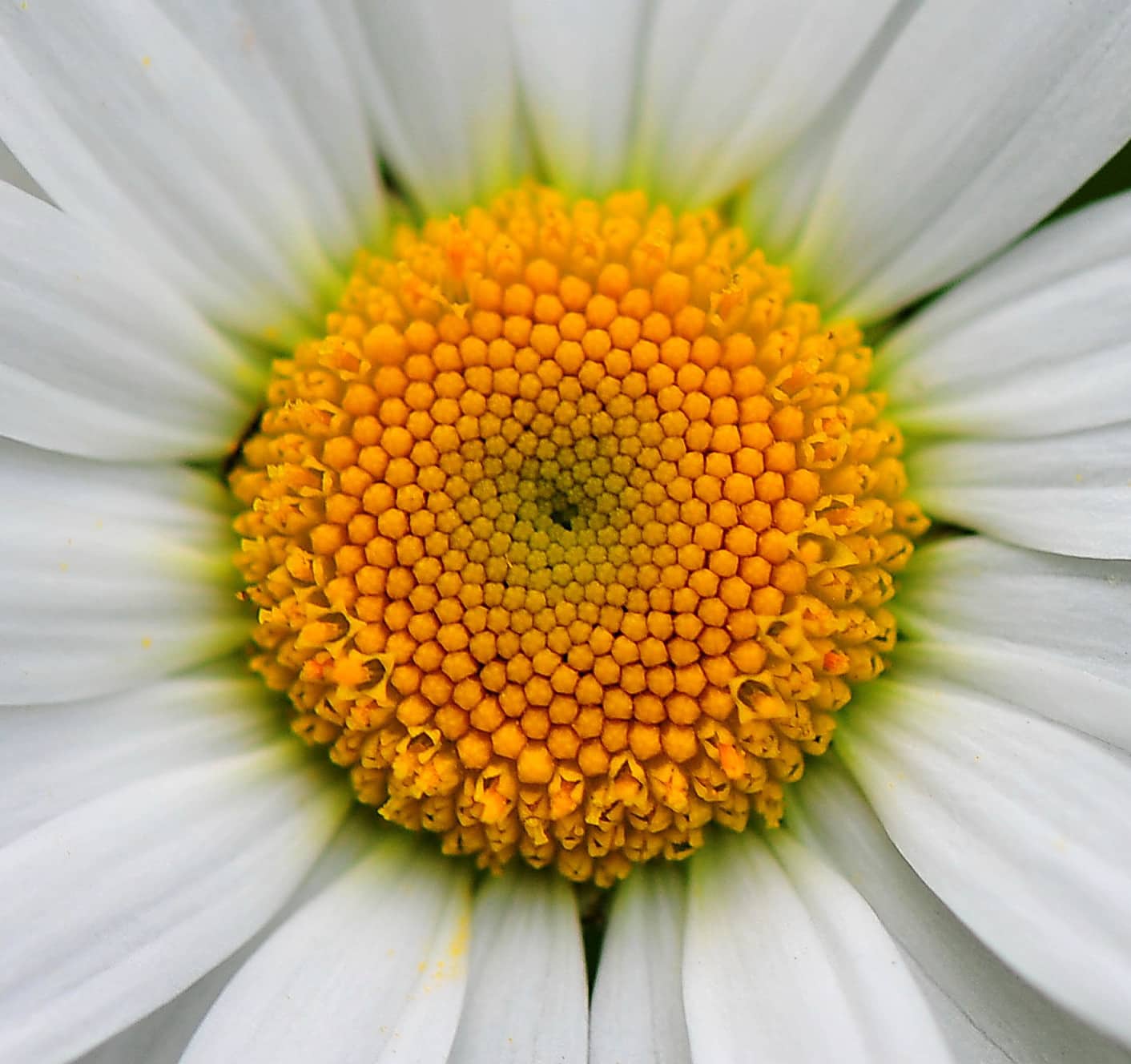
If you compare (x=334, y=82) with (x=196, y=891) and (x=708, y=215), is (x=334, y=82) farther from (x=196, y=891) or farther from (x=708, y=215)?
(x=196, y=891)

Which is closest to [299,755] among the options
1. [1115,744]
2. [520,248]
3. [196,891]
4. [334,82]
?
[196,891]

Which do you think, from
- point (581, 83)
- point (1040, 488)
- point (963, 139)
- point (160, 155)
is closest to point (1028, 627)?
point (1040, 488)

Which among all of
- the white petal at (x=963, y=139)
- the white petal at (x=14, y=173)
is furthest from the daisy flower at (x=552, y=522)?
the white petal at (x=14, y=173)

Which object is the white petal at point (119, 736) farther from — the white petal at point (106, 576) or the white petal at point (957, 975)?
the white petal at point (957, 975)

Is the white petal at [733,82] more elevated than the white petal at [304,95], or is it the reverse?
the white petal at [733,82]

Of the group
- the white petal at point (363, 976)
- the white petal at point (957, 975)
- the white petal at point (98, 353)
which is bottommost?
the white petal at point (363, 976)

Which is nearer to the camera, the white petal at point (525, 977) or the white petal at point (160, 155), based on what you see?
the white petal at point (160, 155)

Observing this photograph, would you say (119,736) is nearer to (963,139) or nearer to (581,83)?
(581,83)
